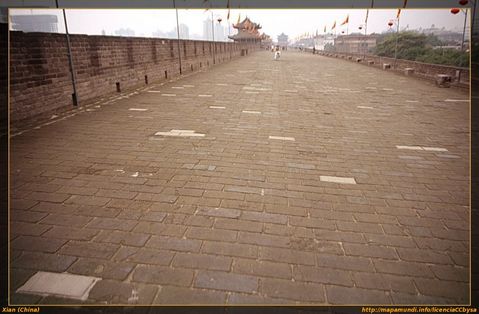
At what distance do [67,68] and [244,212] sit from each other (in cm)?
747

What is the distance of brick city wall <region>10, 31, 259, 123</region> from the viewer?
645 cm

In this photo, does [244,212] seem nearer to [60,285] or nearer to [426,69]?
[60,285]

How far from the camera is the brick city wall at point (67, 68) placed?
254 inches

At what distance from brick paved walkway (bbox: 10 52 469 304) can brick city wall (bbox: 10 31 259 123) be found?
3.50ft

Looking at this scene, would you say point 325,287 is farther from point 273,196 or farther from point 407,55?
point 407,55

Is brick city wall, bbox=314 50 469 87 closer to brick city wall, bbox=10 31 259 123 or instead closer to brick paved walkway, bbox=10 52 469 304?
brick paved walkway, bbox=10 52 469 304

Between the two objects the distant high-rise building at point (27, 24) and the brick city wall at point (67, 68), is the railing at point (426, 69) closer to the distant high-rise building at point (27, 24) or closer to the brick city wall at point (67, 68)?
the brick city wall at point (67, 68)

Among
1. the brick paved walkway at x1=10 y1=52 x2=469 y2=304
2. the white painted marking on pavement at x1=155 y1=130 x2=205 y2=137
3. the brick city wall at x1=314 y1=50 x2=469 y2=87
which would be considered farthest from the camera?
the brick city wall at x1=314 y1=50 x2=469 y2=87

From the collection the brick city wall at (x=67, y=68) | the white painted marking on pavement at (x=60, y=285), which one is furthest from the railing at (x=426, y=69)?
the white painted marking on pavement at (x=60, y=285)

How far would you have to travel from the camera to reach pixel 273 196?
143 inches

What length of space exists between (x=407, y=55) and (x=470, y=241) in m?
62.9

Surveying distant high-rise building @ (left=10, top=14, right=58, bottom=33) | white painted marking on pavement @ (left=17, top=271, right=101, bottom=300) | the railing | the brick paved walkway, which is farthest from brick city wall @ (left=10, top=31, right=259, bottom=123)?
the railing

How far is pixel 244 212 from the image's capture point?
326 cm

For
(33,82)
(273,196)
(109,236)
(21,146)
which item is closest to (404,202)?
(273,196)
